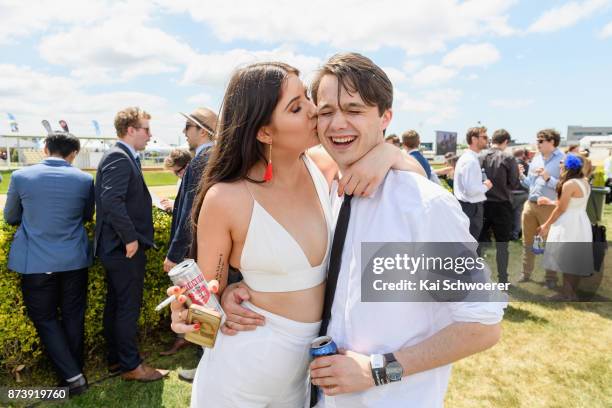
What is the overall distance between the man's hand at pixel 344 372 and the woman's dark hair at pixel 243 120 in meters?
0.80

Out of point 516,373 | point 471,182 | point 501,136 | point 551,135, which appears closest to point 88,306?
point 516,373

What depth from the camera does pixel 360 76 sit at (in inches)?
63.7

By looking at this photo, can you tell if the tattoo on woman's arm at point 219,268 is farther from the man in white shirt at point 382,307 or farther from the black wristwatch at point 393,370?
the black wristwatch at point 393,370

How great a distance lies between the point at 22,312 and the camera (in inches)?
154

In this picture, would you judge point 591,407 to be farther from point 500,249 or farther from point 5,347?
point 5,347

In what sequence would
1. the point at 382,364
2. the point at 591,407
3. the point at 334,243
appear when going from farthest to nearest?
Result: the point at 591,407, the point at 334,243, the point at 382,364

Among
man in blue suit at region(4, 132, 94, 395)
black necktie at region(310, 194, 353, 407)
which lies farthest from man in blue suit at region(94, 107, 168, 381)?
black necktie at region(310, 194, 353, 407)

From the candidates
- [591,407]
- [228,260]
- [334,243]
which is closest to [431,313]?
[334,243]

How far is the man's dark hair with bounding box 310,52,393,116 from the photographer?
1615 millimetres

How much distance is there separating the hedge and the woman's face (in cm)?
328

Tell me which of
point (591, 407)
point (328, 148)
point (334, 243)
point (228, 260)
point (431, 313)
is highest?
point (328, 148)

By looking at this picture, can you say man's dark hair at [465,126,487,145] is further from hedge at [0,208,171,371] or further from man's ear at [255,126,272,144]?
man's ear at [255,126,272,144]

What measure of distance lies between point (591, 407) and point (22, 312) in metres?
5.25

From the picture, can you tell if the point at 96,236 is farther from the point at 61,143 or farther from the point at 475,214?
the point at 475,214
